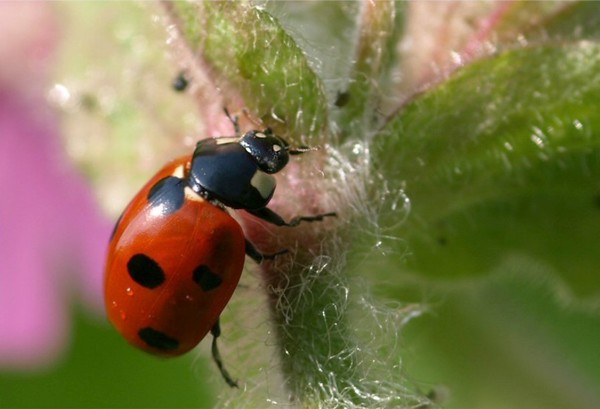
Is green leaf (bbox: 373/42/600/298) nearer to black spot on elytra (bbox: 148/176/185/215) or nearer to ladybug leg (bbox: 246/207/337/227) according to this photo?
ladybug leg (bbox: 246/207/337/227)

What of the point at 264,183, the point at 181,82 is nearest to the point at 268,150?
the point at 264,183

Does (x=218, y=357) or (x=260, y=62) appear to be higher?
(x=260, y=62)

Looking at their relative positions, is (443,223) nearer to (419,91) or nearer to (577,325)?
(419,91)

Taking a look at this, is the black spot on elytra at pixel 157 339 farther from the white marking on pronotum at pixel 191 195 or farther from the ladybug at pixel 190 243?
the white marking on pronotum at pixel 191 195

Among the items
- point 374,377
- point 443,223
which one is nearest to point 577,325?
point 443,223

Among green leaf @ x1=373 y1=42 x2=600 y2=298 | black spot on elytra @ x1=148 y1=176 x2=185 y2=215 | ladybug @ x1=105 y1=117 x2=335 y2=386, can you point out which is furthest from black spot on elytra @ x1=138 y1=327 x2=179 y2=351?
green leaf @ x1=373 y1=42 x2=600 y2=298

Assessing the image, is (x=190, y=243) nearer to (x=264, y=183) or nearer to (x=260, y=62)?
(x=264, y=183)
